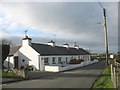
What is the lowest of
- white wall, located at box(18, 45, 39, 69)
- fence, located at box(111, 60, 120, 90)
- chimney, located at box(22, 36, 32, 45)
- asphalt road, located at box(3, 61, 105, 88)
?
asphalt road, located at box(3, 61, 105, 88)

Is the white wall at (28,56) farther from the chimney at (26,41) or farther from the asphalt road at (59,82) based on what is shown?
the asphalt road at (59,82)

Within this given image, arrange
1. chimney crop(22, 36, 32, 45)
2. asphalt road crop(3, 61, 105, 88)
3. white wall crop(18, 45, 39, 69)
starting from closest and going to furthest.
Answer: asphalt road crop(3, 61, 105, 88) → white wall crop(18, 45, 39, 69) → chimney crop(22, 36, 32, 45)

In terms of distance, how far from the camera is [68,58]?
175 ft

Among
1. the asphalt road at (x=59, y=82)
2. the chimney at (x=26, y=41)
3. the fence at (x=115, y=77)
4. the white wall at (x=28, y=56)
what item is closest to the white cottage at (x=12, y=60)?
the white wall at (x=28, y=56)

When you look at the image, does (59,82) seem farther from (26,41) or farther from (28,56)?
(26,41)

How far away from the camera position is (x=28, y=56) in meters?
39.7

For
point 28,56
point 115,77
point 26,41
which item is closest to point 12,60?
point 28,56

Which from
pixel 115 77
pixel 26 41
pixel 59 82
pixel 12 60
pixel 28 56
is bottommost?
pixel 59 82

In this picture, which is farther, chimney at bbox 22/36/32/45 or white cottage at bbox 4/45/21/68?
white cottage at bbox 4/45/21/68

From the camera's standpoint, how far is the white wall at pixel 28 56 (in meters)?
38.4

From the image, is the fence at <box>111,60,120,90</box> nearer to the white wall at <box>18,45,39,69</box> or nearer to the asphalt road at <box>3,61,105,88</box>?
the asphalt road at <box>3,61,105,88</box>

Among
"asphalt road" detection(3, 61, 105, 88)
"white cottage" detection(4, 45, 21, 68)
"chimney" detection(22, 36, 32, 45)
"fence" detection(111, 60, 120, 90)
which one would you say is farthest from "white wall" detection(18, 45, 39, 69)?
"fence" detection(111, 60, 120, 90)

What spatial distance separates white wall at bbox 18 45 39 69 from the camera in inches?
1512

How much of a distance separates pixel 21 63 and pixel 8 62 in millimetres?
2419
